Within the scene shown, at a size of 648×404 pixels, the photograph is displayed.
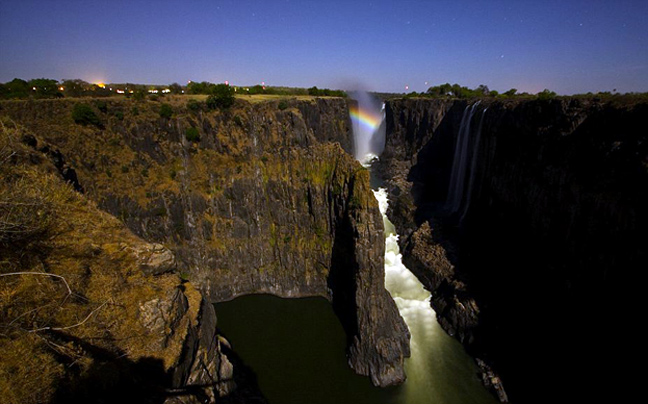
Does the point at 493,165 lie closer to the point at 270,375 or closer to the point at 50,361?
the point at 270,375

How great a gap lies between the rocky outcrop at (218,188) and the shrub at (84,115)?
68cm

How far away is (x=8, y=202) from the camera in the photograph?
777 centimetres

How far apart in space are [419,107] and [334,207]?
163 ft

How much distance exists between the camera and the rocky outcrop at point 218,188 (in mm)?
29953

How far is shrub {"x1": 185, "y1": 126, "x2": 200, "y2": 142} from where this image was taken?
31.9 metres

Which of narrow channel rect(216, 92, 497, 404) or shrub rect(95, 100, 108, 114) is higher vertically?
shrub rect(95, 100, 108, 114)

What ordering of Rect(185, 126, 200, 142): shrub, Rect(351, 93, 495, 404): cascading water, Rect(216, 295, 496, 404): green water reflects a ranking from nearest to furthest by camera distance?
Rect(216, 295, 496, 404): green water → Rect(351, 93, 495, 404): cascading water → Rect(185, 126, 200, 142): shrub

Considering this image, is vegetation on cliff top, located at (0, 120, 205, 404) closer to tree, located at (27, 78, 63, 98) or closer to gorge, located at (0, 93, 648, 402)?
gorge, located at (0, 93, 648, 402)

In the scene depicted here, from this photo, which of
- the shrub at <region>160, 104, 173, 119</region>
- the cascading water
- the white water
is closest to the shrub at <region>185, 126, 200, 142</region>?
the shrub at <region>160, 104, 173, 119</region>

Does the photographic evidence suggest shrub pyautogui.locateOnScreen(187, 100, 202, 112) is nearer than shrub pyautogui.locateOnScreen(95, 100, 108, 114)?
No

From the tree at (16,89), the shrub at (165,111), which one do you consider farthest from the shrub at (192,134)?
the tree at (16,89)

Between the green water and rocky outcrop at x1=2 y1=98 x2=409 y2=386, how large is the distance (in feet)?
7.66

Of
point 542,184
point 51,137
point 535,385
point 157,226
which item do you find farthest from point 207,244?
point 542,184

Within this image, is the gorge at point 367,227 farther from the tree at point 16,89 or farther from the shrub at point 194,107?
the tree at point 16,89
